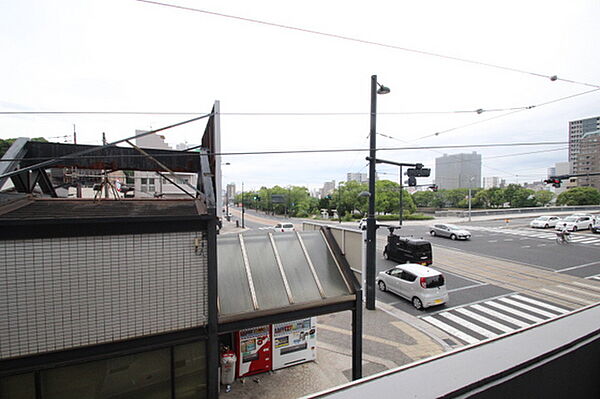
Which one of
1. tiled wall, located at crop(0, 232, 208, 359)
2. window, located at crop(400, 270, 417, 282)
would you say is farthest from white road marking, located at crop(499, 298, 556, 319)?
tiled wall, located at crop(0, 232, 208, 359)

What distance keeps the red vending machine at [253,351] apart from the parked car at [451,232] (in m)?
23.4

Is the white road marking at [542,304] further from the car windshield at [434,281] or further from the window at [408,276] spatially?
the window at [408,276]

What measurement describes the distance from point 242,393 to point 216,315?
8.27 feet

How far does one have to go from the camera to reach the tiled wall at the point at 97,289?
3.40 metres

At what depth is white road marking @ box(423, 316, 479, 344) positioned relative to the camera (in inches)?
306

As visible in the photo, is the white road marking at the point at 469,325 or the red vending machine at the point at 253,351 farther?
the white road marking at the point at 469,325

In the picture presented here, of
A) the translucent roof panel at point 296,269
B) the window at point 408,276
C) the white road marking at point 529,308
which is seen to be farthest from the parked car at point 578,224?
the translucent roof panel at point 296,269

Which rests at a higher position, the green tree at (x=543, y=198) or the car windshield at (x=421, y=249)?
the green tree at (x=543, y=198)

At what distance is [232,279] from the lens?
5.17 meters

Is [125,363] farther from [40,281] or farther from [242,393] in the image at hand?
[242,393]

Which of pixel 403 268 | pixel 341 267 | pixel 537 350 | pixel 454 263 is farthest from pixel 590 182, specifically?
pixel 537 350

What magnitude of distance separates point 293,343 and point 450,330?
5.14 meters

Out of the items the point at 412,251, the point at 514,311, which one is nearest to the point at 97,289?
the point at 514,311

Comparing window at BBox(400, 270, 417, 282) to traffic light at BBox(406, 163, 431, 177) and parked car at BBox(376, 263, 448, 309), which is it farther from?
traffic light at BBox(406, 163, 431, 177)
